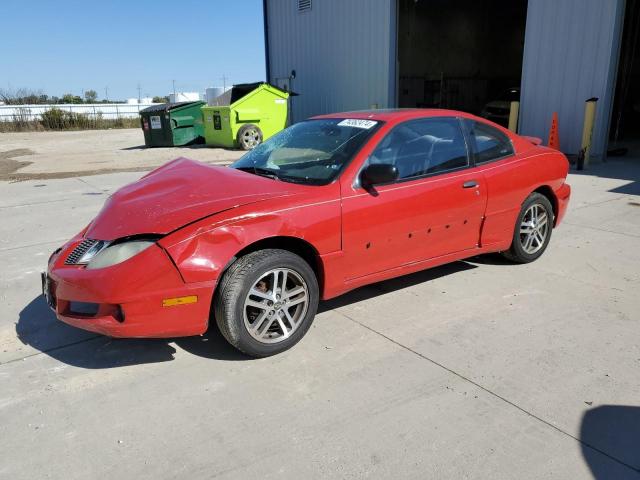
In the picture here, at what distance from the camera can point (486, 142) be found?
434 cm

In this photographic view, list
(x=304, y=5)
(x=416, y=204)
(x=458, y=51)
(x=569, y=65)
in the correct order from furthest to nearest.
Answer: (x=458, y=51), (x=304, y=5), (x=569, y=65), (x=416, y=204)

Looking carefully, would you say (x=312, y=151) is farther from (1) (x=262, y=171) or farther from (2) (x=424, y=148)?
(2) (x=424, y=148)

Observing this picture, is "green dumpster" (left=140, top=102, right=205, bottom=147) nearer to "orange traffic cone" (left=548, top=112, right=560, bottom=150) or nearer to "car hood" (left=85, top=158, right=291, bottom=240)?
"orange traffic cone" (left=548, top=112, right=560, bottom=150)

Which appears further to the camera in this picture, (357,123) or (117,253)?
(357,123)

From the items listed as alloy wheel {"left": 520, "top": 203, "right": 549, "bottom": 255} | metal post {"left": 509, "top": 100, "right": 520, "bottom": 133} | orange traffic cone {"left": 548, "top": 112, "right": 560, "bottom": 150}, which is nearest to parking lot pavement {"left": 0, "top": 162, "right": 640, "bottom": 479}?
alloy wheel {"left": 520, "top": 203, "right": 549, "bottom": 255}

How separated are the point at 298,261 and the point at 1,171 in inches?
488

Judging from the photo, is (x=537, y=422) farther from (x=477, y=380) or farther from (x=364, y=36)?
→ (x=364, y=36)

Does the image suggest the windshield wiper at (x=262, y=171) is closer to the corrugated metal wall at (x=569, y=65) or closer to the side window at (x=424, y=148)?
the side window at (x=424, y=148)

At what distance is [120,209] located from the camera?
10.9 ft

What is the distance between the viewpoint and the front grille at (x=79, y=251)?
10.1 feet

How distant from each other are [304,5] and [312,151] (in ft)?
54.9

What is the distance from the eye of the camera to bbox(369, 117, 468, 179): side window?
3.71 meters

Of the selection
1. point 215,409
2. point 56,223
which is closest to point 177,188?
point 215,409

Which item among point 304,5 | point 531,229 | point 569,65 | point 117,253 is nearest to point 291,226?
point 117,253
